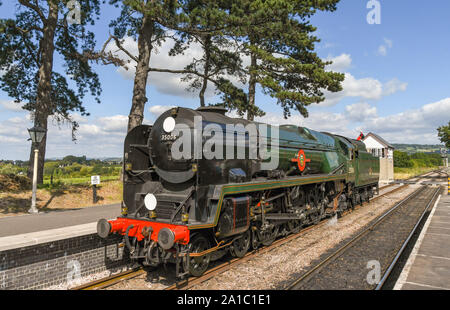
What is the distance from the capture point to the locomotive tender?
5.61 meters

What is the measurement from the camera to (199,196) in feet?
18.6

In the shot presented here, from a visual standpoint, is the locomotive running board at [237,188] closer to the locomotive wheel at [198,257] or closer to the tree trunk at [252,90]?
the locomotive wheel at [198,257]

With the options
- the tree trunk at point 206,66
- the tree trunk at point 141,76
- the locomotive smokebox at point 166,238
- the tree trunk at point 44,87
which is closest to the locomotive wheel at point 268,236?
the locomotive smokebox at point 166,238

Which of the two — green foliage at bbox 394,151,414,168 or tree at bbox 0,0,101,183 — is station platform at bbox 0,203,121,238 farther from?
green foliage at bbox 394,151,414,168

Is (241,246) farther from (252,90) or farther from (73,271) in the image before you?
(252,90)

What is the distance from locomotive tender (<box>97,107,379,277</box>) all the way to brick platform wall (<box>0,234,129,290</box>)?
0.47 meters

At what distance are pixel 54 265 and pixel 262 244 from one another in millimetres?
4989

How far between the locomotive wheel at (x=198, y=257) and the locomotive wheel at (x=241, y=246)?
3.05 feet

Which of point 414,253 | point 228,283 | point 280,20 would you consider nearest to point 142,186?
point 228,283

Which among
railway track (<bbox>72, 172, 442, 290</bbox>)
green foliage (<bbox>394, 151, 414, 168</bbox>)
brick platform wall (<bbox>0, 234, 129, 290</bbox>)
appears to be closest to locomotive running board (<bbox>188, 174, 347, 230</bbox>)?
railway track (<bbox>72, 172, 442, 290</bbox>)

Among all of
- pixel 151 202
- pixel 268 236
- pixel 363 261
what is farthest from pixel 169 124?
pixel 363 261

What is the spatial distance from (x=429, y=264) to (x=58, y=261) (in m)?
→ 7.25

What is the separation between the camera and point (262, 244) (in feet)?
26.7
